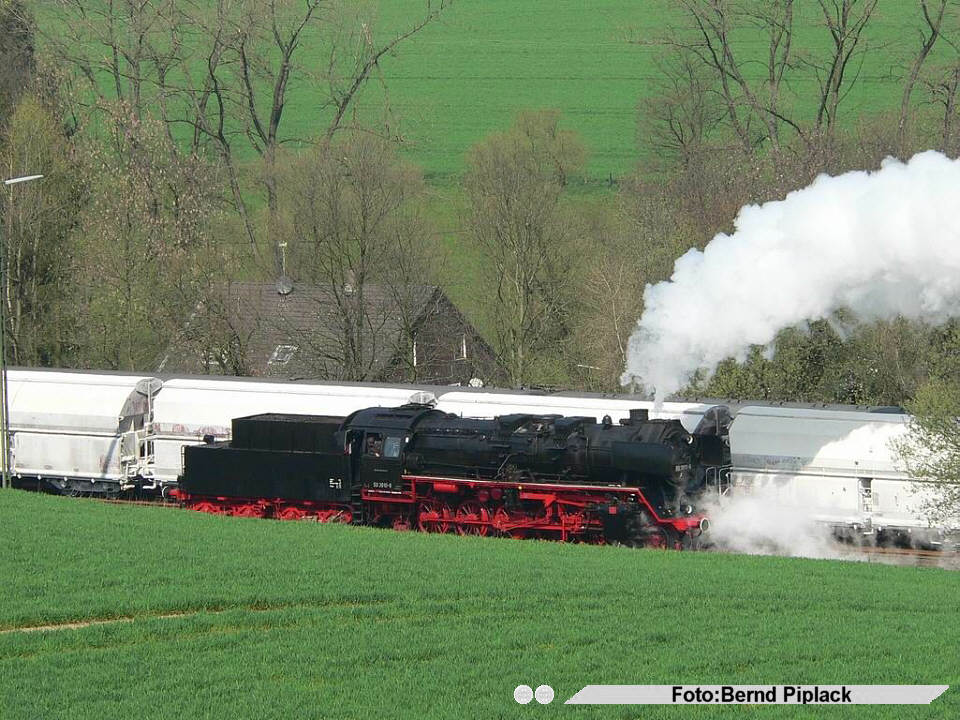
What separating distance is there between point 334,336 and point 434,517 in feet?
79.9

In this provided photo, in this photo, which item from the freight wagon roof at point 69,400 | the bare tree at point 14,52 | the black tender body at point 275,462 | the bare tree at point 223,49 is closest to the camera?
the black tender body at point 275,462

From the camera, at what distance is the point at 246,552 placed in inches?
919

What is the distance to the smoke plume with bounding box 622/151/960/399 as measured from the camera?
22.8m

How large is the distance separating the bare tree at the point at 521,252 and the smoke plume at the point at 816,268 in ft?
86.7

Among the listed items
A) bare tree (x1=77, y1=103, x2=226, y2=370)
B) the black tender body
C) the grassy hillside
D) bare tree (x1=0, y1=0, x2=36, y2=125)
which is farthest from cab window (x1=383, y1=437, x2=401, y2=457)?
the grassy hillside

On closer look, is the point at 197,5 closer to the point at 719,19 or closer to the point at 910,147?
the point at 719,19

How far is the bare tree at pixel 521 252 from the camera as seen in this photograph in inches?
2110

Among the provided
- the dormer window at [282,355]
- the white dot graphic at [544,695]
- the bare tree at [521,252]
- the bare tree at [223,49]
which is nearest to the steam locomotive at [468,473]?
the white dot graphic at [544,695]

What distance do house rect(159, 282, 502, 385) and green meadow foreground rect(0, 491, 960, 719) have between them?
25.4 meters

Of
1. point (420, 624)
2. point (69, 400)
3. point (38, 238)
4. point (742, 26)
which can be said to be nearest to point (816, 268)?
point (420, 624)

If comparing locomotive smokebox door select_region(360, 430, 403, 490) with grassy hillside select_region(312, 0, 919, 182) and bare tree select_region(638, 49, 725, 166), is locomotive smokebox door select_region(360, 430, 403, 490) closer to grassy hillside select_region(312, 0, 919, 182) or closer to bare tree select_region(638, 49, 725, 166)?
bare tree select_region(638, 49, 725, 166)

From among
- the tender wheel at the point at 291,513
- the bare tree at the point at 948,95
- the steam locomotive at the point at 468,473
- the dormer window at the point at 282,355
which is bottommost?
the tender wheel at the point at 291,513

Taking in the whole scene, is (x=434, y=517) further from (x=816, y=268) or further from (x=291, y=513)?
(x=816, y=268)

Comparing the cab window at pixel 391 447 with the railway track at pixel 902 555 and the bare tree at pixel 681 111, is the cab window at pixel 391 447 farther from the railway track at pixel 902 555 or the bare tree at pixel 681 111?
the bare tree at pixel 681 111
